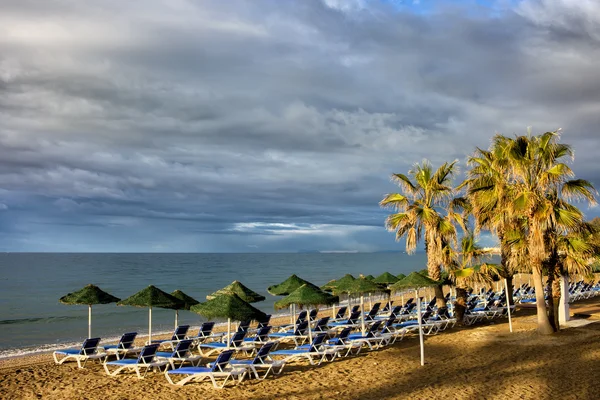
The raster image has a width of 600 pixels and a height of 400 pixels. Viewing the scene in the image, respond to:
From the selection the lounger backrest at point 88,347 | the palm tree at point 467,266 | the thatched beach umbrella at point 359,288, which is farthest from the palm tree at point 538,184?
the lounger backrest at point 88,347

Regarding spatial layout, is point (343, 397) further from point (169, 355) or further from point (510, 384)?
point (169, 355)

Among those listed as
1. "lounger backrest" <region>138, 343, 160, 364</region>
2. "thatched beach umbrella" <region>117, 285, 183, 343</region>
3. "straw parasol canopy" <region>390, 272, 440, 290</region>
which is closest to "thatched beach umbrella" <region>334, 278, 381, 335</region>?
"straw parasol canopy" <region>390, 272, 440, 290</region>

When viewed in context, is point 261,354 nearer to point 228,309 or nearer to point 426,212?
point 228,309

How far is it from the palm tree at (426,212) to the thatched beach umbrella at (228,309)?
23.1 feet

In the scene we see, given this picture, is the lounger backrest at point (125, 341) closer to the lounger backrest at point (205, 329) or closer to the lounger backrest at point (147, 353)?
the lounger backrest at point (147, 353)

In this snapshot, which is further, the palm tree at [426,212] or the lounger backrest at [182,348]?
the palm tree at [426,212]

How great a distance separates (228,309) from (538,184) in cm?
A: 820

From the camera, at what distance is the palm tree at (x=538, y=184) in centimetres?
1285

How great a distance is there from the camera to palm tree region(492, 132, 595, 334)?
1285 cm

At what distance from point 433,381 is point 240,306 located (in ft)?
13.8

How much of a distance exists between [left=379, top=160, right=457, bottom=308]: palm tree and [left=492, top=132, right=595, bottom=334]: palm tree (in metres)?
3.47

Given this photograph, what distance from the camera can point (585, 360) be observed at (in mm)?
11070

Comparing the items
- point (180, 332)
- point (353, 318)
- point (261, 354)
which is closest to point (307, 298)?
point (261, 354)

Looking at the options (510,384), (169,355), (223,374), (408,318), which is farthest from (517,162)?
Result: (169,355)
